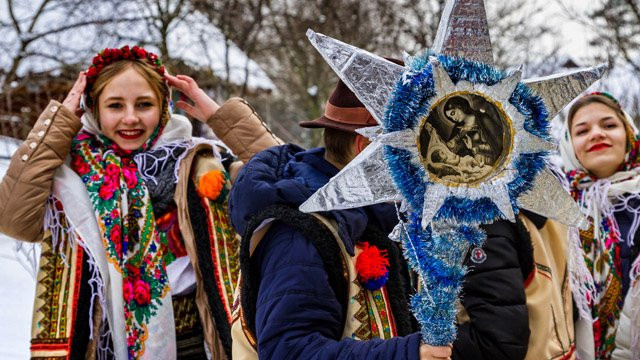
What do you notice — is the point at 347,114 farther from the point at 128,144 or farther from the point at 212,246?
the point at 128,144

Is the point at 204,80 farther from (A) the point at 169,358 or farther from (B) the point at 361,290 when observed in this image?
(B) the point at 361,290

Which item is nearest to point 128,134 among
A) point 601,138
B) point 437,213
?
point 437,213

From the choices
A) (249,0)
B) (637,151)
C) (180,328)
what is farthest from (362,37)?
(180,328)

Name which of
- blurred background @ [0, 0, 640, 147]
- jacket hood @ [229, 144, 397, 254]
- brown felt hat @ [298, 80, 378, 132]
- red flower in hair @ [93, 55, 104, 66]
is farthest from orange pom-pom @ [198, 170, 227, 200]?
blurred background @ [0, 0, 640, 147]

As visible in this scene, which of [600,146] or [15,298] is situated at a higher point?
[600,146]

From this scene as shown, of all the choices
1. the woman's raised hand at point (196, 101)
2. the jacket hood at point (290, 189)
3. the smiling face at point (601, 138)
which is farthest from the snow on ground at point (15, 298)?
the smiling face at point (601, 138)

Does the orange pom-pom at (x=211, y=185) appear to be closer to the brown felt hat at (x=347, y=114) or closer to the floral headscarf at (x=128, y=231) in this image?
the floral headscarf at (x=128, y=231)

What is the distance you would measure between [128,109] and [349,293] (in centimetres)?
146

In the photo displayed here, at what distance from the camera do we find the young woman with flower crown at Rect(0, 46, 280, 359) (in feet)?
7.77

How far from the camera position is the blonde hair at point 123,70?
259 cm

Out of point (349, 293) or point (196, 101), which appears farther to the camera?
point (196, 101)

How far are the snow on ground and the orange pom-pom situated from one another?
93 centimetres

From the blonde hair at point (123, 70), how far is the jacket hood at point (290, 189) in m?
1.07

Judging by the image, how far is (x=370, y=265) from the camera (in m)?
1.54
